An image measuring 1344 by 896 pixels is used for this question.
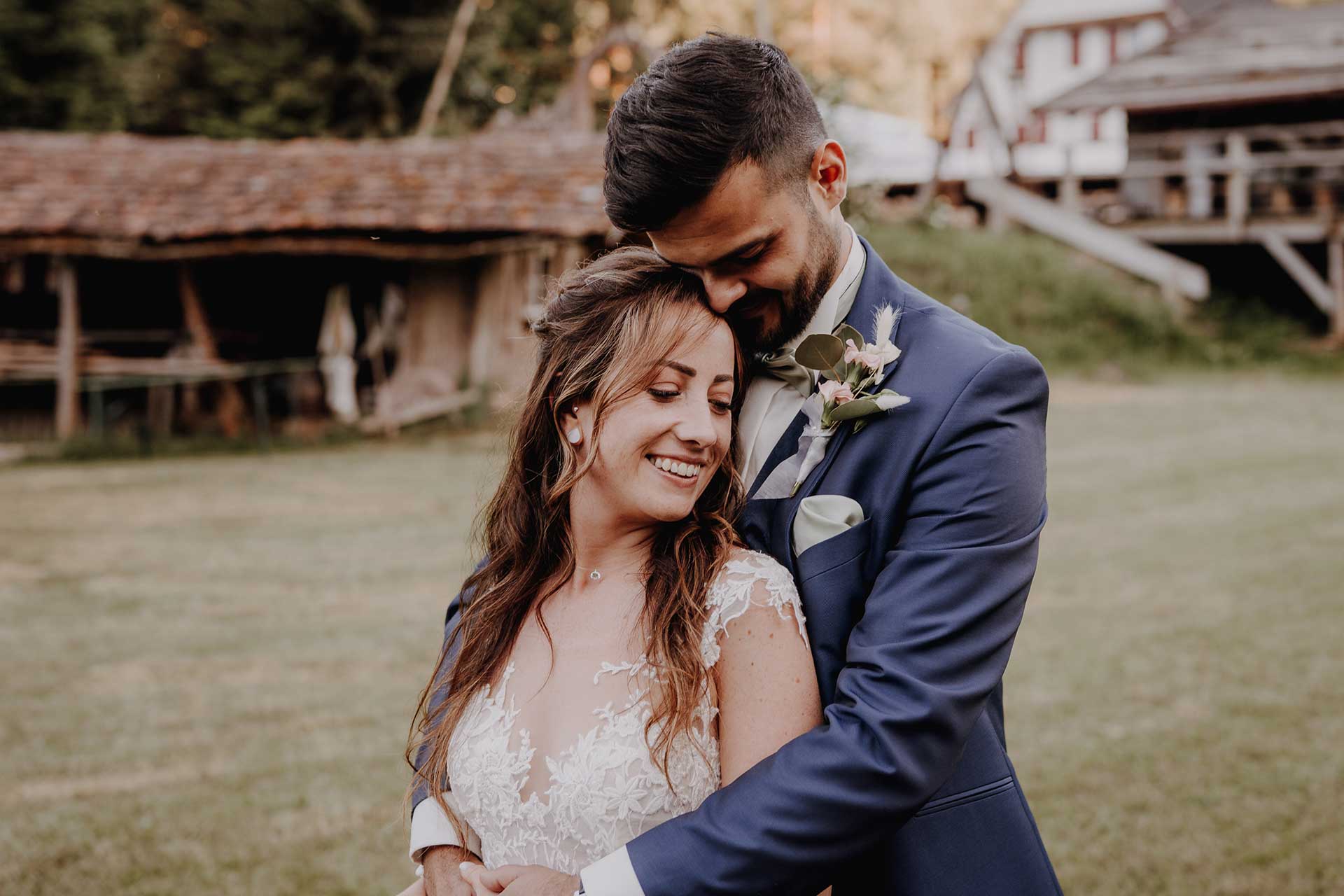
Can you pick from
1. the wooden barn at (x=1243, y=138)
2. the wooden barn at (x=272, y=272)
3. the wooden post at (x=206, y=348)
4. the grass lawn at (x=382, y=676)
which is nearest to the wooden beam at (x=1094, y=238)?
the wooden barn at (x=1243, y=138)

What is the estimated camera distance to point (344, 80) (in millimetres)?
24141

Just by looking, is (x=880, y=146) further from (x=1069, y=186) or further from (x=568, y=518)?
(x=568, y=518)

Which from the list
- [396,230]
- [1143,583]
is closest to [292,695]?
[1143,583]

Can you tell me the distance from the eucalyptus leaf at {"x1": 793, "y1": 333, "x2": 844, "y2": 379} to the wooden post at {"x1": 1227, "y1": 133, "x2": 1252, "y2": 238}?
71.7 feet

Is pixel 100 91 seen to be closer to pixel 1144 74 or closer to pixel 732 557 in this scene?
pixel 1144 74

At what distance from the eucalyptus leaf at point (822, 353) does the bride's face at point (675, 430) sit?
7.6 inches

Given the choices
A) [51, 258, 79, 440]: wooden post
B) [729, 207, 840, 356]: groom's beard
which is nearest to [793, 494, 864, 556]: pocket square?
[729, 207, 840, 356]: groom's beard

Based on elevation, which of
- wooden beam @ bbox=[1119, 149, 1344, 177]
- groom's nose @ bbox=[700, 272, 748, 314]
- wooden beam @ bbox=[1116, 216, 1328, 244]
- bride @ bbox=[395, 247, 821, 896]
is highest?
groom's nose @ bbox=[700, 272, 748, 314]

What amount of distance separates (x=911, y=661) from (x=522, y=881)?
2.78 ft

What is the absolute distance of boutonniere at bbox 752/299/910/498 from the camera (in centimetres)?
217

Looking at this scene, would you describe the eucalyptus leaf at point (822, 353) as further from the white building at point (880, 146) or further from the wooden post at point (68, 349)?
the wooden post at point (68, 349)

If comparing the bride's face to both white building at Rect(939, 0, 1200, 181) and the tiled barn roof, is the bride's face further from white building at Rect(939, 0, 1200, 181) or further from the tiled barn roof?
white building at Rect(939, 0, 1200, 181)

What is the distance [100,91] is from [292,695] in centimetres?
2441

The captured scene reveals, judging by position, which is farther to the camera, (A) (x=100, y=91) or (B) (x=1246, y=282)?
(A) (x=100, y=91)
